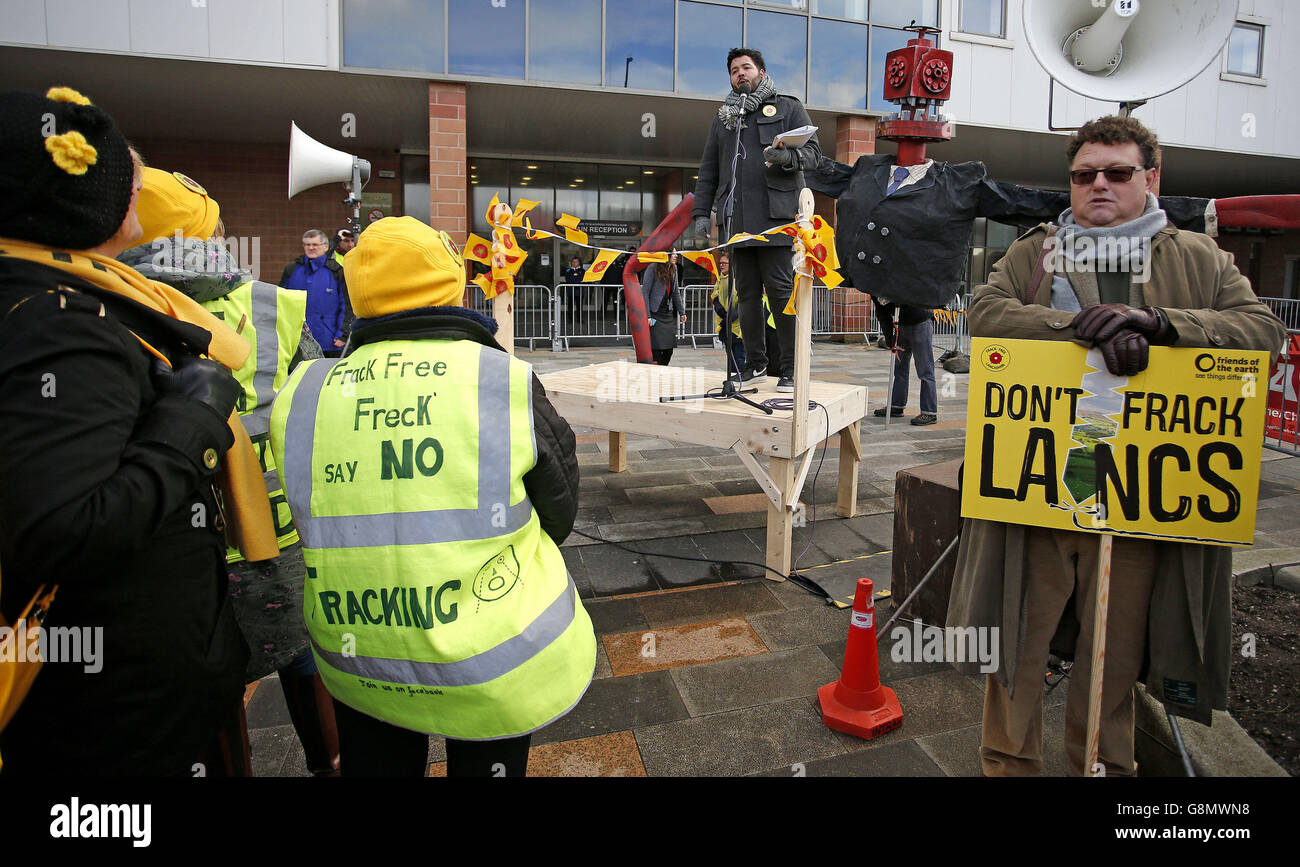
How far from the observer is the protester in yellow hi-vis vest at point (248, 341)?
6.11 ft

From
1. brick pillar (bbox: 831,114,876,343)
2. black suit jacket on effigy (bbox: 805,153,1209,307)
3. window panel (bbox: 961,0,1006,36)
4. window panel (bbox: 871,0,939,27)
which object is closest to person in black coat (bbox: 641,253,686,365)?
black suit jacket on effigy (bbox: 805,153,1209,307)

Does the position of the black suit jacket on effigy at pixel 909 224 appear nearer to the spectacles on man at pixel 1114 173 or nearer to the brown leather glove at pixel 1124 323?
the spectacles on man at pixel 1114 173

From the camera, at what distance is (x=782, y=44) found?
43.1 ft

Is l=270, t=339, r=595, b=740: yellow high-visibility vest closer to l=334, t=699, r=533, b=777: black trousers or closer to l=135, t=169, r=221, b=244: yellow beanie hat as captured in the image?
l=334, t=699, r=533, b=777: black trousers

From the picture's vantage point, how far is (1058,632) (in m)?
2.24

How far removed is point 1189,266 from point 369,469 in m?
2.08

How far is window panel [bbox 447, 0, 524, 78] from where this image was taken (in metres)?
11.4

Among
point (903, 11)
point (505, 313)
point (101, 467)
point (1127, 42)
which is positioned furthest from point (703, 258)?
point (903, 11)

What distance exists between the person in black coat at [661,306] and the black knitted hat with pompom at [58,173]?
5.97 meters

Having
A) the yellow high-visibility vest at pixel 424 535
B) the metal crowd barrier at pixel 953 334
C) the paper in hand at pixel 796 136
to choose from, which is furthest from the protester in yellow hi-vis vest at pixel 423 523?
the metal crowd barrier at pixel 953 334

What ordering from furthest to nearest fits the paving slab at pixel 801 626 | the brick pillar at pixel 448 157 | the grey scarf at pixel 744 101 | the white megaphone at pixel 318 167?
the brick pillar at pixel 448 157
the white megaphone at pixel 318 167
the grey scarf at pixel 744 101
the paving slab at pixel 801 626

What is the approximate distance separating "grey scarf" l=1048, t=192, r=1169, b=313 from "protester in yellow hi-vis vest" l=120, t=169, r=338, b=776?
6.68 ft

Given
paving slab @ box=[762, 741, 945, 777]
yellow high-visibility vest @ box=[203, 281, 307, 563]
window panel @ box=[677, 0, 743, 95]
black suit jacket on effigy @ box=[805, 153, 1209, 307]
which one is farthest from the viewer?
window panel @ box=[677, 0, 743, 95]

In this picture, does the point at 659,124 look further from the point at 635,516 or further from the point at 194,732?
the point at 194,732
